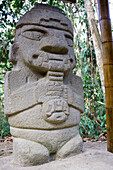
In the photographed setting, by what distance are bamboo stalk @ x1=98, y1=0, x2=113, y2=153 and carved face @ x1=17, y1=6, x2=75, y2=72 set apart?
1.93 feet

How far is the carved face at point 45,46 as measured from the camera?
2172 millimetres

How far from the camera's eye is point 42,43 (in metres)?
2.22

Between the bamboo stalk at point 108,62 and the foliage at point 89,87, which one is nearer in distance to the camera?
the bamboo stalk at point 108,62

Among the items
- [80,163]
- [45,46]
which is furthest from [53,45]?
[80,163]

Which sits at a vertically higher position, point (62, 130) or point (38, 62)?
point (38, 62)

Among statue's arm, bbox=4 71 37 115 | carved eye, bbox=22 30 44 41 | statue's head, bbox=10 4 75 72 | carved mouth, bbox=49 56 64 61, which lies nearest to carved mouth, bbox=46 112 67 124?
statue's arm, bbox=4 71 37 115

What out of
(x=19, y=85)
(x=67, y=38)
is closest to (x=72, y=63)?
(x=67, y=38)

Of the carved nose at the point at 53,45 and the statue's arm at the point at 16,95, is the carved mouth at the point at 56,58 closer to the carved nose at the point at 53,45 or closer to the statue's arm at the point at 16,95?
the carved nose at the point at 53,45

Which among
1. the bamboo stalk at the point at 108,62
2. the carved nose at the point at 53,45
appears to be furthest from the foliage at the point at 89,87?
the carved nose at the point at 53,45

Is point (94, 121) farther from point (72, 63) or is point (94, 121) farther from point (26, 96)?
point (26, 96)

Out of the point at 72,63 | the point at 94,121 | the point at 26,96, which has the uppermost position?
the point at 72,63

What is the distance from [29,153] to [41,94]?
2.26ft

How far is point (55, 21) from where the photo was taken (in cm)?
240

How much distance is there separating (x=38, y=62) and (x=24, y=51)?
0.24 meters
